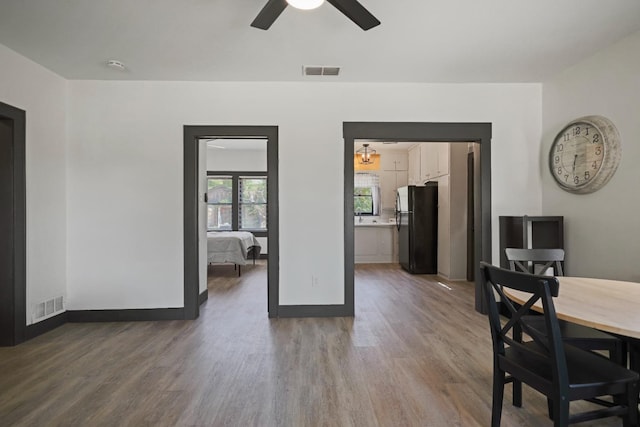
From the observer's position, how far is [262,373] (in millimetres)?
2369

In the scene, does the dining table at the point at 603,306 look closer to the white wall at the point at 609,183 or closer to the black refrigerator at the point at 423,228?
the white wall at the point at 609,183

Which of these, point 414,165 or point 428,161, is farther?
point 414,165

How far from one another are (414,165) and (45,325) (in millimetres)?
6503

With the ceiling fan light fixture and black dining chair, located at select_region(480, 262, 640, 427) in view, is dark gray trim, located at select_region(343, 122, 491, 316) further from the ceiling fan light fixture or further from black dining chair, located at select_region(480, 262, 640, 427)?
black dining chair, located at select_region(480, 262, 640, 427)

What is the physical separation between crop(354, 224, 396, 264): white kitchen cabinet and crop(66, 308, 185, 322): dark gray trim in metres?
4.46

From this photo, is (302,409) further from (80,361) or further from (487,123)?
(487,123)

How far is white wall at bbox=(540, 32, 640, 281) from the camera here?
272 centimetres

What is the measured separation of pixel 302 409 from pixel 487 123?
3415 mm

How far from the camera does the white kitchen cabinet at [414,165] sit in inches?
269

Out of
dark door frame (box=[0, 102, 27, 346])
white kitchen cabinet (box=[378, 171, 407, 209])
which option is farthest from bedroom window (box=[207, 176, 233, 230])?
dark door frame (box=[0, 102, 27, 346])

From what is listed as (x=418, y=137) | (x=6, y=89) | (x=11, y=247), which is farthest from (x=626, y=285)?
(x=6, y=89)

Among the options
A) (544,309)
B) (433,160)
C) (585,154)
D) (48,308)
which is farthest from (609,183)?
(48,308)

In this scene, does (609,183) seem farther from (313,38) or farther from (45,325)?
(45,325)

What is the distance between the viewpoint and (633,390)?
1439 mm
